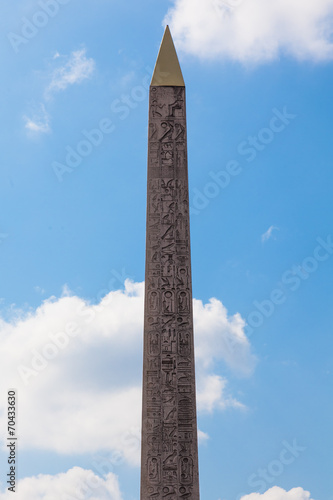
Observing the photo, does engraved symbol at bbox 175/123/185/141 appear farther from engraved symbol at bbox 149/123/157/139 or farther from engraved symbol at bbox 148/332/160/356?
engraved symbol at bbox 148/332/160/356

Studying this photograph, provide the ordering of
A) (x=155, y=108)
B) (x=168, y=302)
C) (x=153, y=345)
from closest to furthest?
(x=153, y=345) → (x=168, y=302) → (x=155, y=108)

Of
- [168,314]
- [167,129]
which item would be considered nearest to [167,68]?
[167,129]

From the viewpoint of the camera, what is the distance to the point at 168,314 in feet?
41.5

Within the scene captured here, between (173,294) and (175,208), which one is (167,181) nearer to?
(175,208)

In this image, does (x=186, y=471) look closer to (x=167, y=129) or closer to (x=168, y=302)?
(x=168, y=302)

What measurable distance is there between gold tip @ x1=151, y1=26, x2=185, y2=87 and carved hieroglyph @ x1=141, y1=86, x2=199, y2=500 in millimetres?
178

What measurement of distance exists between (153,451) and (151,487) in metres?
0.55

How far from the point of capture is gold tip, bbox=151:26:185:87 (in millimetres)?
14148

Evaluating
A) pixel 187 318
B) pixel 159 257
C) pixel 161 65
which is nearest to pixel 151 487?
pixel 187 318

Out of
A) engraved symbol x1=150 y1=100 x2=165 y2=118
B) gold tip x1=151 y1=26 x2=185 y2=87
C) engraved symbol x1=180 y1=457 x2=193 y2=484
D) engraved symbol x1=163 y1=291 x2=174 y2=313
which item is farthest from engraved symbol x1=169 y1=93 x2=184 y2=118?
engraved symbol x1=180 y1=457 x2=193 y2=484

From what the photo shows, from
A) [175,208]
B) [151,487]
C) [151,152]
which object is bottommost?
[151,487]

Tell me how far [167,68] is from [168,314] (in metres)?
4.82

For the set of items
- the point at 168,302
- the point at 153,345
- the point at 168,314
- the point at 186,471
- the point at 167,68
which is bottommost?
the point at 186,471

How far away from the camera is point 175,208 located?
43.3 ft
